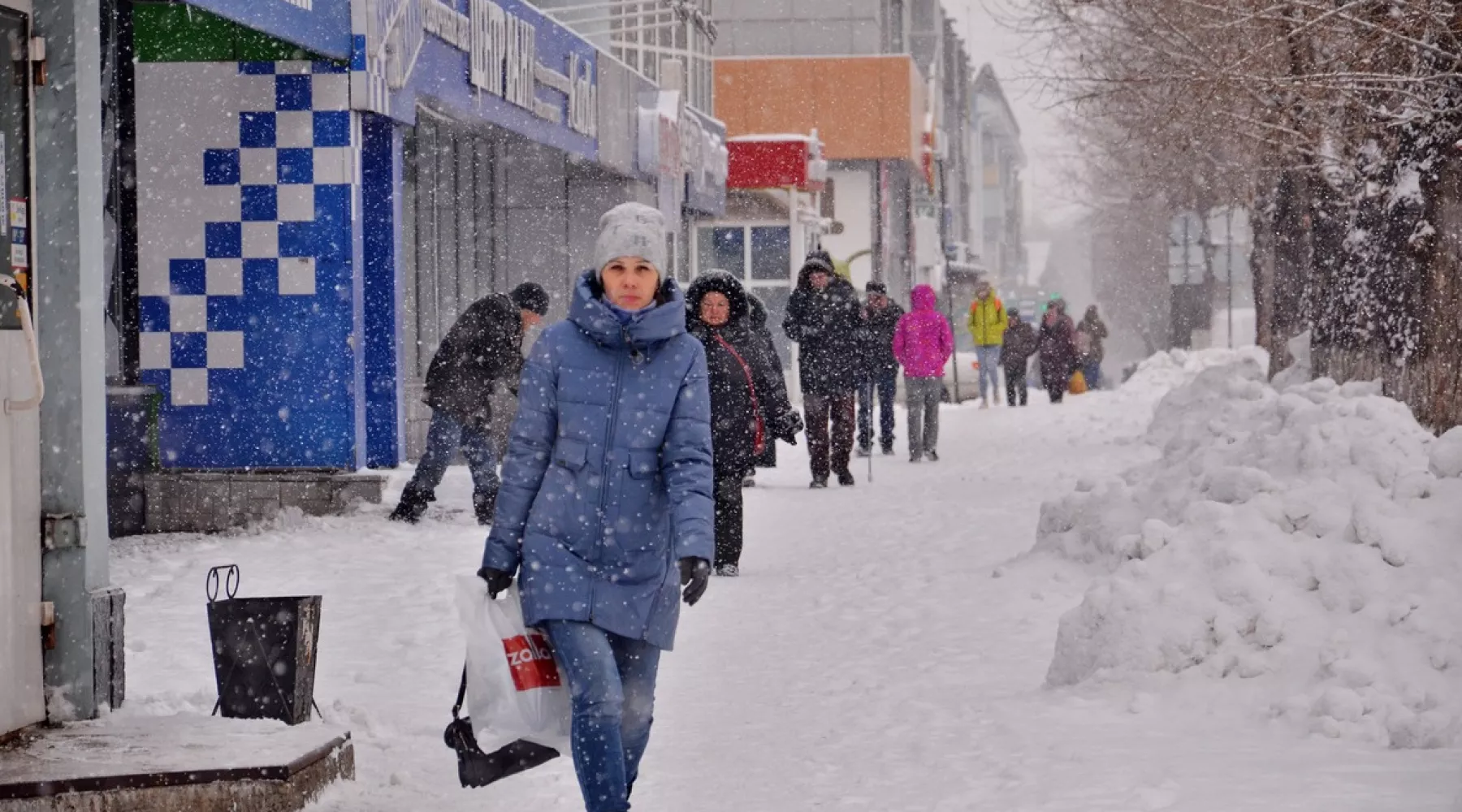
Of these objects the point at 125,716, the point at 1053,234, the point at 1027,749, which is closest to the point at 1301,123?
the point at 1027,749

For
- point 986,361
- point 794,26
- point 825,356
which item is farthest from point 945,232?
point 825,356

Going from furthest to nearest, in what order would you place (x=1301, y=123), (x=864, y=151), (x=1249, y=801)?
(x=864, y=151)
(x=1301, y=123)
(x=1249, y=801)

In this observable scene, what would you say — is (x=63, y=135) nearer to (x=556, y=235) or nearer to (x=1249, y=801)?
(x=1249, y=801)

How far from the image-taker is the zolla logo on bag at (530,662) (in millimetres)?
4727

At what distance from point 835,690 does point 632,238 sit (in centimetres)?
309

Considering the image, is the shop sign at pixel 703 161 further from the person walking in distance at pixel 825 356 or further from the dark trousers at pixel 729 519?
the dark trousers at pixel 729 519

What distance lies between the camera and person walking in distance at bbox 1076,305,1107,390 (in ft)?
127

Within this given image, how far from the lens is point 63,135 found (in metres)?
6.19

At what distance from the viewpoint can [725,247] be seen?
32.8m

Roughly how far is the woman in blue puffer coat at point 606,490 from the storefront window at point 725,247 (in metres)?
27.7

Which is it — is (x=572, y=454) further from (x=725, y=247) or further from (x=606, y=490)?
(x=725, y=247)

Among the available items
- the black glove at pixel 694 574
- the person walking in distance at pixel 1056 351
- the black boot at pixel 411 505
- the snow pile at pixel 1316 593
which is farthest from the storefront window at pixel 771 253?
the black glove at pixel 694 574

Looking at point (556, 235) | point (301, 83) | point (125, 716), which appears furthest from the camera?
point (556, 235)

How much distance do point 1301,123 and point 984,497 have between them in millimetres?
5439
